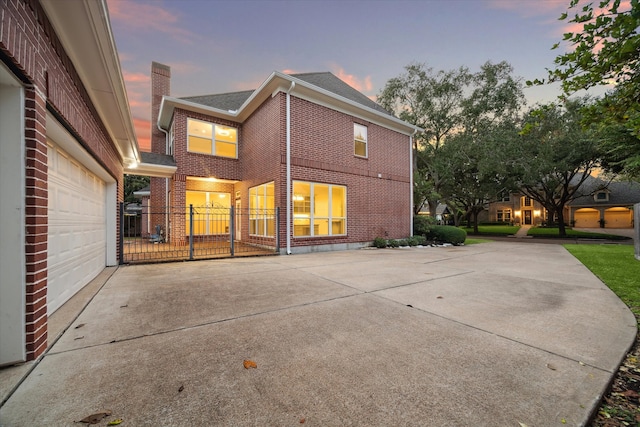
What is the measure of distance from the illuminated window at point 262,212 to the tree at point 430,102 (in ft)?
37.6

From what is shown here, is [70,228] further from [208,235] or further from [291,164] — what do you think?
[208,235]

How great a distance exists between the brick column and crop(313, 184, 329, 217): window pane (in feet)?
25.8

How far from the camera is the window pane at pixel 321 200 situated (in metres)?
9.87

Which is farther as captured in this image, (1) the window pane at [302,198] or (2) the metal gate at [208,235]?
(1) the window pane at [302,198]

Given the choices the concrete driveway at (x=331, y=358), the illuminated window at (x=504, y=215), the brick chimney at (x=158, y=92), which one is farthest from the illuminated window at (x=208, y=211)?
the illuminated window at (x=504, y=215)

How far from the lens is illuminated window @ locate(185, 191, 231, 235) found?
39.2ft

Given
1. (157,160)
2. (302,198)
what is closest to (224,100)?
(157,160)

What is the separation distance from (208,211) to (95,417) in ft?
37.5

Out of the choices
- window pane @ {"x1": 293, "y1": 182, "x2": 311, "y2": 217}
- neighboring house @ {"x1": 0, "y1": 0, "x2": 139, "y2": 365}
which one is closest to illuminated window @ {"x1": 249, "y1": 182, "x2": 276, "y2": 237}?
window pane @ {"x1": 293, "y1": 182, "x2": 311, "y2": 217}

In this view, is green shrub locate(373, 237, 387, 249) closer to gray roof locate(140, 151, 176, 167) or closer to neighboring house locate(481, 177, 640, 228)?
gray roof locate(140, 151, 176, 167)

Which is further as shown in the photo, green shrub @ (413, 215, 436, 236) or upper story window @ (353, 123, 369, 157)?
green shrub @ (413, 215, 436, 236)

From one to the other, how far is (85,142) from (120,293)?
2375 mm

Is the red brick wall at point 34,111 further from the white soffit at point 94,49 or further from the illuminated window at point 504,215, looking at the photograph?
the illuminated window at point 504,215

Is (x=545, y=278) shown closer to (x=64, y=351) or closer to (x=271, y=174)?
(x=64, y=351)
